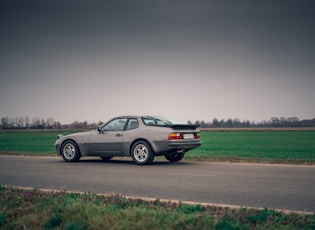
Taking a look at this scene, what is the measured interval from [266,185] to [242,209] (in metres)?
3.11

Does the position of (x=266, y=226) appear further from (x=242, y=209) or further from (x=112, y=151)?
(x=112, y=151)

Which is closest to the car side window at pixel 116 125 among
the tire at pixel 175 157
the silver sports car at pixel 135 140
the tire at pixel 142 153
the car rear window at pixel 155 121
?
the silver sports car at pixel 135 140

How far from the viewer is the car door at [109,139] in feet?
45.3

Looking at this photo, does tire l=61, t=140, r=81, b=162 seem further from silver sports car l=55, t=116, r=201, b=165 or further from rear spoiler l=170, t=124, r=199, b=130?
rear spoiler l=170, t=124, r=199, b=130

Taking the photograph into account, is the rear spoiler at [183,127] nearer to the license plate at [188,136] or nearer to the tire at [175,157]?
the license plate at [188,136]

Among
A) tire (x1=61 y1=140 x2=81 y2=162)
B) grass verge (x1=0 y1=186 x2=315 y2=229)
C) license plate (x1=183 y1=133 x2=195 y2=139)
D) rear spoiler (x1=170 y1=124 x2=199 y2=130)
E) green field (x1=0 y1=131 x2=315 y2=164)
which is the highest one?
rear spoiler (x1=170 y1=124 x2=199 y2=130)

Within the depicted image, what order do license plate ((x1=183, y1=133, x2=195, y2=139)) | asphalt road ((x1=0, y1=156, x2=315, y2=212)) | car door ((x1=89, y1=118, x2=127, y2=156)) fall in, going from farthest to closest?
car door ((x1=89, y1=118, x2=127, y2=156)), license plate ((x1=183, y1=133, x2=195, y2=139)), asphalt road ((x1=0, y1=156, x2=315, y2=212))

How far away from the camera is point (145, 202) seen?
20.6 ft

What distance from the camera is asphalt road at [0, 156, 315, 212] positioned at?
23.1 feet

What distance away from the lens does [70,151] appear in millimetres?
14867

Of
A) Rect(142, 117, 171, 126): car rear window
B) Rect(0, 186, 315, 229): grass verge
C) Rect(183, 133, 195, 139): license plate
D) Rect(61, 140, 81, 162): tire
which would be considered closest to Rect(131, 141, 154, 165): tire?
Rect(142, 117, 171, 126): car rear window

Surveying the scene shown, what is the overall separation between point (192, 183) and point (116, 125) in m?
5.82

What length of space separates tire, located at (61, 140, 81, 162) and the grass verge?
803 cm

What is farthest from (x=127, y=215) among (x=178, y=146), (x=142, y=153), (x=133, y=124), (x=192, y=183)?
(x=133, y=124)
